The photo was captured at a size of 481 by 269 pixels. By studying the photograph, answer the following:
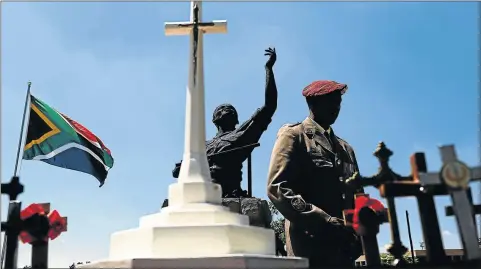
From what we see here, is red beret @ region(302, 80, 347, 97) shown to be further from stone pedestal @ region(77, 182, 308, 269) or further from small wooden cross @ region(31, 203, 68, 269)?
small wooden cross @ region(31, 203, 68, 269)

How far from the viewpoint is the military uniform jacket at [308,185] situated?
5.36m

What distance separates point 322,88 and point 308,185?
126 cm

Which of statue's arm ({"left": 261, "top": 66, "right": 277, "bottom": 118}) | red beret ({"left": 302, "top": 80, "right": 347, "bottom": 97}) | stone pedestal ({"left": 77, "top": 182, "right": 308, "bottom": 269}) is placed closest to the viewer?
stone pedestal ({"left": 77, "top": 182, "right": 308, "bottom": 269})

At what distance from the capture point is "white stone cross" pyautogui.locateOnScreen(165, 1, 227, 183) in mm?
4793

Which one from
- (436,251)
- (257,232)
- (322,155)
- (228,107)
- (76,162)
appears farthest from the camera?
(76,162)

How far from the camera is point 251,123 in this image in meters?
8.08

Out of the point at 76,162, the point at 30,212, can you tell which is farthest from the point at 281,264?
the point at 76,162

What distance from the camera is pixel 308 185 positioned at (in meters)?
5.85

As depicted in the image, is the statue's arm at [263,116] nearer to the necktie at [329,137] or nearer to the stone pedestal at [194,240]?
the necktie at [329,137]

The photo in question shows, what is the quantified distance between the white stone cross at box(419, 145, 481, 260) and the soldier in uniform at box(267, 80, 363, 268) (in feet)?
5.69

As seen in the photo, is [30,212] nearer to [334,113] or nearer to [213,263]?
[213,263]

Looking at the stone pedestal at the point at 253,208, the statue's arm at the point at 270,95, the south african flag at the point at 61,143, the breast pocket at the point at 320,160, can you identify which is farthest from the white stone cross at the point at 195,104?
the south african flag at the point at 61,143

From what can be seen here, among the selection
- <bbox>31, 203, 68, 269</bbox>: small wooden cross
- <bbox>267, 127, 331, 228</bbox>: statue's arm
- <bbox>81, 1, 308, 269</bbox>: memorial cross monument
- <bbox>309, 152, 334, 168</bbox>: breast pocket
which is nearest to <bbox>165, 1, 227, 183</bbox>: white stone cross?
<bbox>81, 1, 308, 269</bbox>: memorial cross monument

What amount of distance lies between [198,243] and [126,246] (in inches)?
28.7
